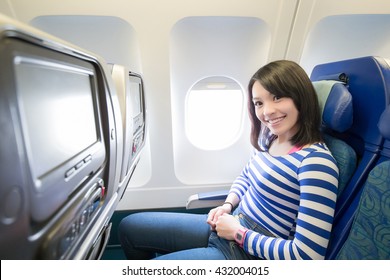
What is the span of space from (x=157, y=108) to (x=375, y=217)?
1459 mm

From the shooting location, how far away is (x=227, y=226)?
3.18 ft

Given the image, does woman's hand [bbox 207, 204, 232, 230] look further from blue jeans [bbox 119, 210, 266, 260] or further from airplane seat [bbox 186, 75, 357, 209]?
airplane seat [bbox 186, 75, 357, 209]

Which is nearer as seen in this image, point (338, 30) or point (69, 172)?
point (69, 172)

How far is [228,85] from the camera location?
5.86 feet

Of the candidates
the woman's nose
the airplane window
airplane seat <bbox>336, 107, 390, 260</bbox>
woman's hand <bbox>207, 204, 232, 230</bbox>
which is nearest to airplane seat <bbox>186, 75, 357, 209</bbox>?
airplane seat <bbox>336, 107, 390, 260</bbox>

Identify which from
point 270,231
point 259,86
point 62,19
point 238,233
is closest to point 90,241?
point 238,233

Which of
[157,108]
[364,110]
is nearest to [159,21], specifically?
[157,108]

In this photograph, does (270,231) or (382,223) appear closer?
(382,223)

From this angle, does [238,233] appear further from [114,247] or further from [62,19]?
[62,19]

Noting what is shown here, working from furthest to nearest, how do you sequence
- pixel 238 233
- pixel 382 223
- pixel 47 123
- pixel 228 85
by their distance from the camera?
pixel 228 85 < pixel 238 233 < pixel 382 223 < pixel 47 123

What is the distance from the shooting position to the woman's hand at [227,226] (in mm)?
948

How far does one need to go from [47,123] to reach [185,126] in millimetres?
1443

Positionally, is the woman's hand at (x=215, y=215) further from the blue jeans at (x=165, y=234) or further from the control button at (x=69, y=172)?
the control button at (x=69, y=172)

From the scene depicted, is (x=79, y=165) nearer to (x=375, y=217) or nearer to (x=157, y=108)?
(x=375, y=217)
